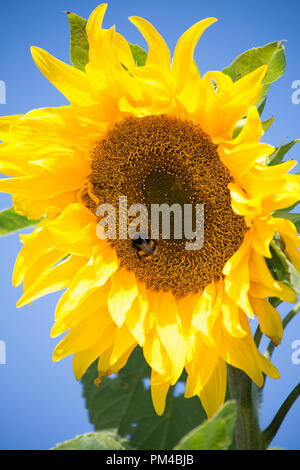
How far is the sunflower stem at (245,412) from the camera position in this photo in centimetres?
196

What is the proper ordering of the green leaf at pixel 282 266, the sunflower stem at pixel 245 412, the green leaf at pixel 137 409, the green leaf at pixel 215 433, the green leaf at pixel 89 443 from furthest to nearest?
the green leaf at pixel 137 409 → the sunflower stem at pixel 245 412 → the green leaf at pixel 89 443 → the green leaf at pixel 282 266 → the green leaf at pixel 215 433

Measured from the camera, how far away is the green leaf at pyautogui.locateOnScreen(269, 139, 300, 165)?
1.71 m

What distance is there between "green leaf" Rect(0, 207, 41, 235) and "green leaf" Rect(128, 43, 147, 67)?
0.70 metres

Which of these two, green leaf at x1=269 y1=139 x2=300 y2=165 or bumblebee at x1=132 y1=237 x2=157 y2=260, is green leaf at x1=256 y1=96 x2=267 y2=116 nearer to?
green leaf at x1=269 y1=139 x2=300 y2=165

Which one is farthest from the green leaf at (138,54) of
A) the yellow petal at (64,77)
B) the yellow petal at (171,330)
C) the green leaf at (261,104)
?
the yellow petal at (171,330)

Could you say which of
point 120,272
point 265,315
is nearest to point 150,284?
point 120,272

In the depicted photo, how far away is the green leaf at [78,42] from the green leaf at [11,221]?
586 millimetres

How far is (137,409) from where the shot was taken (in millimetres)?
2309

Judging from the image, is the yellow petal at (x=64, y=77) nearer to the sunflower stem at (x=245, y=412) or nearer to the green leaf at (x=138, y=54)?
the green leaf at (x=138, y=54)

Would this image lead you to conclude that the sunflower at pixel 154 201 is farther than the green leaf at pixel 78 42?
No

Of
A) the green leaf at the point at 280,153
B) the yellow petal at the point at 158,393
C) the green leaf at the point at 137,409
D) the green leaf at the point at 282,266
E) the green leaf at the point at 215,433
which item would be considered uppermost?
the green leaf at the point at 280,153

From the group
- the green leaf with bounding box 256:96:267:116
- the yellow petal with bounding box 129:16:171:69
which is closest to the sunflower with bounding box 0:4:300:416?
the yellow petal with bounding box 129:16:171:69

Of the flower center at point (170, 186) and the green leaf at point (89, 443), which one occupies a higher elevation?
the flower center at point (170, 186)

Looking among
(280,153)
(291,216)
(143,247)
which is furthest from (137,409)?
(280,153)
